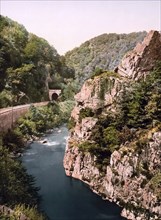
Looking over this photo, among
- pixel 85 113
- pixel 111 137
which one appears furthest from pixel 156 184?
pixel 85 113

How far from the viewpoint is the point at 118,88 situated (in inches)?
1387

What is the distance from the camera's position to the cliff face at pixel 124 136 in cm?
2916

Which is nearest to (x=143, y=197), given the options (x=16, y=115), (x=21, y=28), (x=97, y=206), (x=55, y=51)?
(x=97, y=206)

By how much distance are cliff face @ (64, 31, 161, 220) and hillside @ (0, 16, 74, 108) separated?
2737 centimetres

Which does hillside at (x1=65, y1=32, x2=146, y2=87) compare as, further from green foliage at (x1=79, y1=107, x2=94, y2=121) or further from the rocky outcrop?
green foliage at (x1=79, y1=107, x2=94, y2=121)

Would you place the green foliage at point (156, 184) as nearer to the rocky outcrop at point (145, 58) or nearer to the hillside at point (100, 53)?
the rocky outcrop at point (145, 58)

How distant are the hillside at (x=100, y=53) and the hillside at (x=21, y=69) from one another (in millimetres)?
19192

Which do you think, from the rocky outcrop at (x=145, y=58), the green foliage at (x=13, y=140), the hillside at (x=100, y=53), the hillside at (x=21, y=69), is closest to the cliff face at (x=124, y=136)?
the rocky outcrop at (x=145, y=58)

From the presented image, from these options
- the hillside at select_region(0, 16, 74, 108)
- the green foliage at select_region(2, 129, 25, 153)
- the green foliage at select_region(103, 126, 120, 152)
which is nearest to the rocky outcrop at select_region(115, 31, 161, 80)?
the green foliage at select_region(103, 126, 120, 152)

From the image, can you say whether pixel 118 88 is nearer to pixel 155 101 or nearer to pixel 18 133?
pixel 155 101

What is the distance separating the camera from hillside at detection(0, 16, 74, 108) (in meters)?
66.4

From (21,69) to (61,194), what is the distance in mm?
39216

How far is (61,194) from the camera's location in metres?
32.3

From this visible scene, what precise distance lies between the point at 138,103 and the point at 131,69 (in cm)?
563
